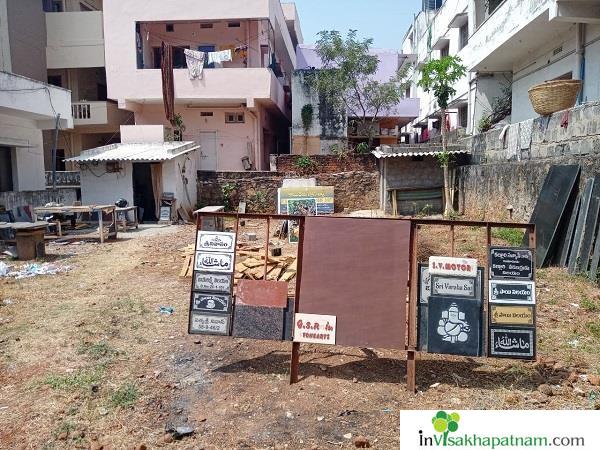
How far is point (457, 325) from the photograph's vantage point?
145 inches

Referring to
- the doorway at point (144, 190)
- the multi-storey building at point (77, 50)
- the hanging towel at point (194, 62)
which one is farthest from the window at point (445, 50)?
the multi-storey building at point (77, 50)

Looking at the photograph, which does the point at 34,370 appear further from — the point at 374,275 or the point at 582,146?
the point at 582,146

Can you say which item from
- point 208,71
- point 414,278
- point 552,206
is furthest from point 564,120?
point 208,71

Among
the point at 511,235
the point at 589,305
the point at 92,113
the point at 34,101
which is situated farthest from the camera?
the point at 92,113

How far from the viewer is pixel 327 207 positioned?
16.2 m

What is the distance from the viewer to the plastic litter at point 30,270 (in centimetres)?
848

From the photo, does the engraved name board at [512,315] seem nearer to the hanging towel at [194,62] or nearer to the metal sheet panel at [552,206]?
the metal sheet panel at [552,206]

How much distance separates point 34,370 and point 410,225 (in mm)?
3651

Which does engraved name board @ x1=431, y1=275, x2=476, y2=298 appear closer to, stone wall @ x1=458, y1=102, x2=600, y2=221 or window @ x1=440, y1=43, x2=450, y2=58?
stone wall @ x1=458, y1=102, x2=600, y2=221

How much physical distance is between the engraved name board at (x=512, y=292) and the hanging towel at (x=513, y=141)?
8.40 meters

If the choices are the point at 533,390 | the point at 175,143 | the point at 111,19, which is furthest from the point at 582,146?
the point at 111,19

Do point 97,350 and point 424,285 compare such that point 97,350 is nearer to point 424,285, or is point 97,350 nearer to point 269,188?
point 424,285

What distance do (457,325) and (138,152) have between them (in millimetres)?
15935

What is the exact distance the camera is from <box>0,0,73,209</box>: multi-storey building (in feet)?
46.4
